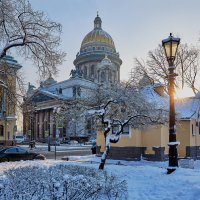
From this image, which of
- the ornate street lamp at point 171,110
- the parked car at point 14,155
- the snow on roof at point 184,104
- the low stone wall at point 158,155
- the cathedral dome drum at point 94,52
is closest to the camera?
the ornate street lamp at point 171,110

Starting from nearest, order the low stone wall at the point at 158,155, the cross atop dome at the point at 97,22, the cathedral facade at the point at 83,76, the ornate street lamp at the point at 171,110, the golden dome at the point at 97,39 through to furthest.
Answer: the ornate street lamp at the point at 171,110 < the low stone wall at the point at 158,155 < the cathedral facade at the point at 83,76 < the golden dome at the point at 97,39 < the cross atop dome at the point at 97,22

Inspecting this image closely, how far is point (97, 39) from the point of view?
111625mm

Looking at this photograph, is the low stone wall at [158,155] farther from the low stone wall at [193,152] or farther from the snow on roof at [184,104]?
the snow on roof at [184,104]

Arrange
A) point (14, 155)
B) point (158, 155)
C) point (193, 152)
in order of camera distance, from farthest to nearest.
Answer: point (193, 152), point (158, 155), point (14, 155)

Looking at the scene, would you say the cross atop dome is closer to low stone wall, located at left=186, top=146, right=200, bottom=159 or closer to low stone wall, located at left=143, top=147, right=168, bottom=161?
low stone wall, located at left=186, top=146, right=200, bottom=159

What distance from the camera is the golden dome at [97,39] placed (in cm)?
11181

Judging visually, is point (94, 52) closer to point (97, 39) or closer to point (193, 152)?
point (97, 39)

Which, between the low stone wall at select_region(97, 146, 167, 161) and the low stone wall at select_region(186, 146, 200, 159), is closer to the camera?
the low stone wall at select_region(97, 146, 167, 161)

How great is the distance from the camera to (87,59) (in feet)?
370

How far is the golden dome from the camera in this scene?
367 ft

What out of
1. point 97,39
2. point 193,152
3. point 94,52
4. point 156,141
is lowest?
point 193,152

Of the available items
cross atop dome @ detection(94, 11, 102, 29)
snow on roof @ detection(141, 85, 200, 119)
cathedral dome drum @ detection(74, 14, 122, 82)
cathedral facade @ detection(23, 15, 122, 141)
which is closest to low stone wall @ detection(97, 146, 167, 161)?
snow on roof @ detection(141, 85, 200, 119)

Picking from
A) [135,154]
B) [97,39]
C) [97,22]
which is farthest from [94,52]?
[135,154]

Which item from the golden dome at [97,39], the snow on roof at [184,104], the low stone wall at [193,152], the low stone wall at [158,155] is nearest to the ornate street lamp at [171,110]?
the low stone wall at [158,155]
